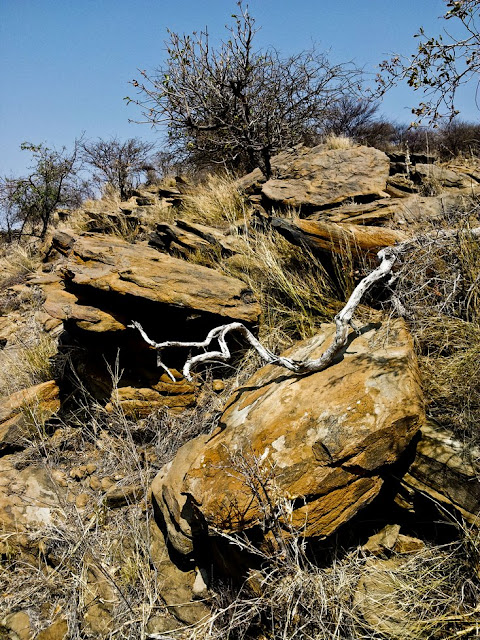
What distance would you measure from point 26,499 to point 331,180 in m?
5.41

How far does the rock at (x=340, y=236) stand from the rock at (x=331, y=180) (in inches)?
64.7

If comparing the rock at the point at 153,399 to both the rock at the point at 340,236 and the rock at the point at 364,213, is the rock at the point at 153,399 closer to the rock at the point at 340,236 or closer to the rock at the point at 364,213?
the rock at the point at 340,236

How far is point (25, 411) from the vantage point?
3994mm

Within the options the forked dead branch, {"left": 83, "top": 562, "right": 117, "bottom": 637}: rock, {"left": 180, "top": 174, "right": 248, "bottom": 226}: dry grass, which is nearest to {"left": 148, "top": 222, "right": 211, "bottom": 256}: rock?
{"left": 180, "top": 174, "right": 248, "bottom": 226}: dry grass

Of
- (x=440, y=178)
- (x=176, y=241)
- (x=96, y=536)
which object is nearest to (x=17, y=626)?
(x=96, y=536)

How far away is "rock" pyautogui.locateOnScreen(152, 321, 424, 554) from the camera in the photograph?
1.99m

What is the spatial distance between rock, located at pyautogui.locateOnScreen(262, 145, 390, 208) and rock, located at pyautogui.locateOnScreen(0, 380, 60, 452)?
3892 millimetres

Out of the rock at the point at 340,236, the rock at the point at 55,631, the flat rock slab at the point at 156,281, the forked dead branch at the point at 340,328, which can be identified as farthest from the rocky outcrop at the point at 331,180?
the rock at the point at 55,631

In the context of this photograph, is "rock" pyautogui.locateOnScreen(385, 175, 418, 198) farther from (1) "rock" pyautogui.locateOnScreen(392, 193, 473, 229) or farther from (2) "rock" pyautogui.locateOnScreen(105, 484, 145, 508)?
(2) "rock" pyautogui.locateOnScreen(105, 484, 145, 508)

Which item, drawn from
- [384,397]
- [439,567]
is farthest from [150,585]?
[384,397]

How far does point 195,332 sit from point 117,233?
437 cm

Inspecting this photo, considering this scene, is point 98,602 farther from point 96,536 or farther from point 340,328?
point 340,328

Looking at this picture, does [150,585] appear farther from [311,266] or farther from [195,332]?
[311,266]

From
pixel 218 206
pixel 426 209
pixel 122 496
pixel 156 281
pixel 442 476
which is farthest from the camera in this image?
pixel 218 206
